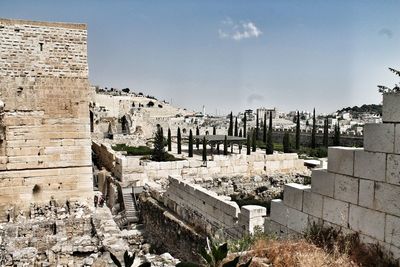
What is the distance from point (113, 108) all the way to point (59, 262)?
6015 cm

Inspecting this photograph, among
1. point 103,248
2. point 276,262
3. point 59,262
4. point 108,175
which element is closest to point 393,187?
point 276,262

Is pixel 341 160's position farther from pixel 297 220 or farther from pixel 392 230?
pixel 297 220

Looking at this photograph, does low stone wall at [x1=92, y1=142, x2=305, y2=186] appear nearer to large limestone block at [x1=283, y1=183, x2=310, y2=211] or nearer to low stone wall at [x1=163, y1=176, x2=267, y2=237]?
low stone wall at [x1=163, y1=176, x2=267, y2=237]

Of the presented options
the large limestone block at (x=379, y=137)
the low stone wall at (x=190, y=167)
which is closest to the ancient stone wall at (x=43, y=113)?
the low stone wall at (x=190, y=167)

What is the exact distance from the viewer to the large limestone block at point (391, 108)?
4.04 metres

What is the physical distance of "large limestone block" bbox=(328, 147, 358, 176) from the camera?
4.56 metres

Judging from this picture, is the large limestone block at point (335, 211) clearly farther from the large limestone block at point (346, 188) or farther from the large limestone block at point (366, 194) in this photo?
the large limestone block at point (366, 194)

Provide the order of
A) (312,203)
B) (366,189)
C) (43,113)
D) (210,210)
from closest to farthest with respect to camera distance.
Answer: (366,189) < (312,203) < (210,210) < (43,113)

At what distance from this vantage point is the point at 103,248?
26.9 ft

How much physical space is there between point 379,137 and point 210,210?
5.73 m

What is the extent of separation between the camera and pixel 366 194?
14.3ft

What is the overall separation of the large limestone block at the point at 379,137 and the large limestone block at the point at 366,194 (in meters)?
0.40

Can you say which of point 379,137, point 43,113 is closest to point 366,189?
point 379,137

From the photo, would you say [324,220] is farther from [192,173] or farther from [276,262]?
[192,173]
